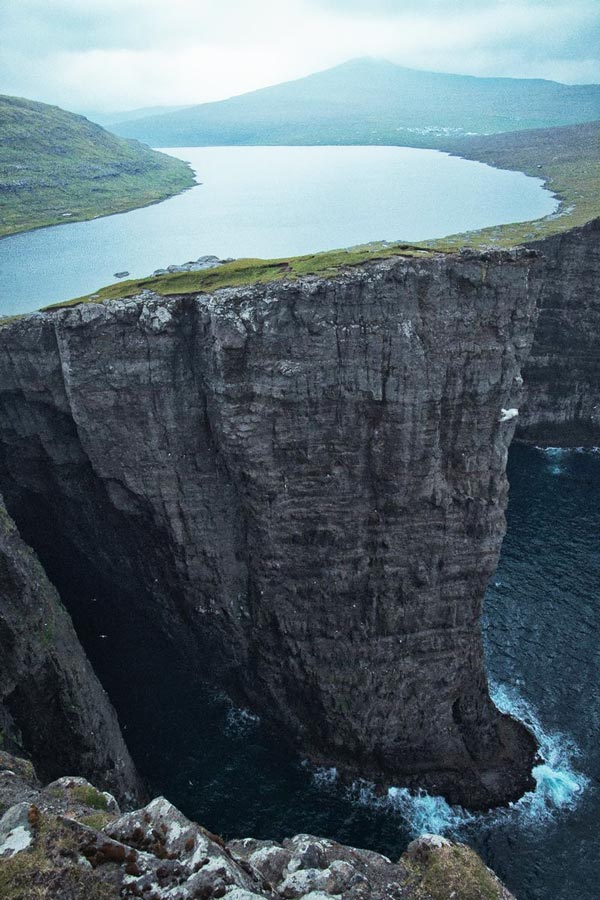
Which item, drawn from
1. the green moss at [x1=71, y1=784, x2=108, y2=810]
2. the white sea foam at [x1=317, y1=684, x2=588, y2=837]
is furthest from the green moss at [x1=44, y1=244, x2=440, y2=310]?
the white sea foam at [x1=317, y1=684, x2=588, y2=837]

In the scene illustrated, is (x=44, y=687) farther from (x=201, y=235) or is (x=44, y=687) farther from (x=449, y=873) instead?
(x=201, y=235)

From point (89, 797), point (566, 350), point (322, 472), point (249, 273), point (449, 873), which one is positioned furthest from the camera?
point (566, 350)

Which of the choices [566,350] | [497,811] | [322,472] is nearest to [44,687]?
[322,472]

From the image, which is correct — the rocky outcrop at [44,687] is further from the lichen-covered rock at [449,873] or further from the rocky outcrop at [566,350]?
the rocky outcrop at [566,350]

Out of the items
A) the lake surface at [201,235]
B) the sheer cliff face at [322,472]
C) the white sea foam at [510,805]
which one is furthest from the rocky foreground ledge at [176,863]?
the lake surface at [201,235]

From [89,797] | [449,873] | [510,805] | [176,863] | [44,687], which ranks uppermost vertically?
[176,863]

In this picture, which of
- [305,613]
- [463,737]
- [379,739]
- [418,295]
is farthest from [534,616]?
[418,295]
